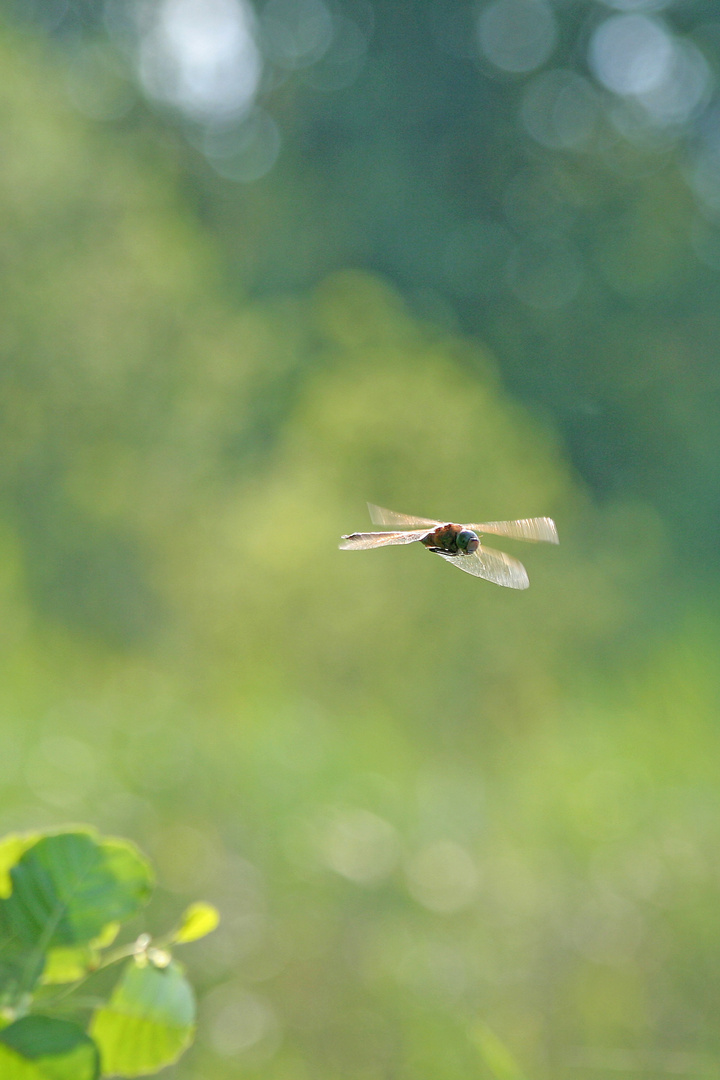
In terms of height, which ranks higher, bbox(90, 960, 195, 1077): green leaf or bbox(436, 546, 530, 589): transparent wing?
bbox(436, 546, 530, 589): transparent wing

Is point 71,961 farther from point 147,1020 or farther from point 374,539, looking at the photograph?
point 374,539

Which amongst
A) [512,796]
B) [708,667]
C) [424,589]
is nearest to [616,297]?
[708,667]

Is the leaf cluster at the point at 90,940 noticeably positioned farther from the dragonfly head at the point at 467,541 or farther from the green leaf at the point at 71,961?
the dragonfly head at the point at 467,541

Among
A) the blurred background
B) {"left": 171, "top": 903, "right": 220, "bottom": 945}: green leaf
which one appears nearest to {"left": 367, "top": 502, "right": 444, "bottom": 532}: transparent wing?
{"left": 171, "top": 903, "right": 220, "bottom": 945}: green leaf

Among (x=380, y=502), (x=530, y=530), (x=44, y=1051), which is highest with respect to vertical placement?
(x=380, y=502)

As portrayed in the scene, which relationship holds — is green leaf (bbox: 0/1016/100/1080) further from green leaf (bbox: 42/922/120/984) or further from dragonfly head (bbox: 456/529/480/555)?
dragonfly head (bbox: 456/529/480/555)

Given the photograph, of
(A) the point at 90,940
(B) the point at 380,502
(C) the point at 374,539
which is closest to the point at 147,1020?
(A) the point at 90,940

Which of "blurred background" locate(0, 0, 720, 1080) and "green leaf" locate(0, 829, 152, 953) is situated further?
"blurred background" locate(0, 0, 720, 1080)
